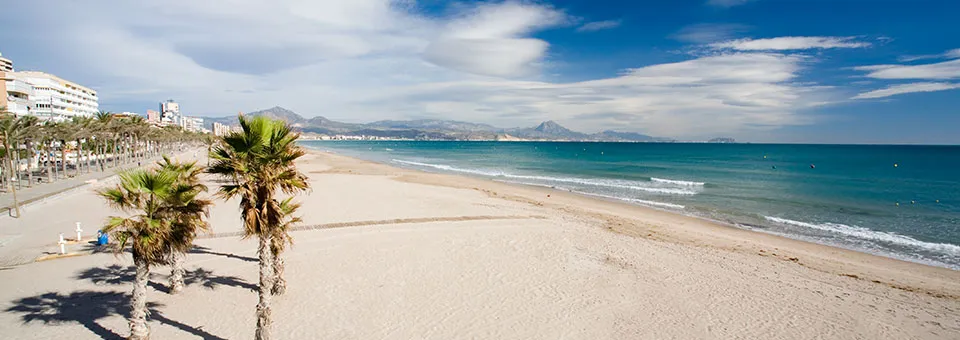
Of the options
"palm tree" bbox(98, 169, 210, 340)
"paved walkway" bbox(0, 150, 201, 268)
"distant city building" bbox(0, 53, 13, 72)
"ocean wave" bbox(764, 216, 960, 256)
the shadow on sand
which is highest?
"distant city building" bbox(0, 53, 13, 72)

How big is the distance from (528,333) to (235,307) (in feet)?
20.7

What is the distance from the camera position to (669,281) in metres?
11.8

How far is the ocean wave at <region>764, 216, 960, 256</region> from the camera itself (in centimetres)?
1759

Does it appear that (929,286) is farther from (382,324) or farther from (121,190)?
(121,190)

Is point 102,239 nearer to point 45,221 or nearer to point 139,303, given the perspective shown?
point 45,221

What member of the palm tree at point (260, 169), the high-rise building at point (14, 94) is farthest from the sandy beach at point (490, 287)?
the high-rise building at point (14, 94)

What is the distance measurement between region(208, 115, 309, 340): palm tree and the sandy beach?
2536 millimetres

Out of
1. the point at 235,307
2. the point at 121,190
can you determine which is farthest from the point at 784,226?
the point at 121,190

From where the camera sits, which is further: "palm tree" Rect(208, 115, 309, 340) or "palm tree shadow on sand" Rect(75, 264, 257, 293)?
"palm tree shadow on sand" Rect(75, 264, 257, 293)

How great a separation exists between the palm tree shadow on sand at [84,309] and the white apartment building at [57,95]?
248 ft

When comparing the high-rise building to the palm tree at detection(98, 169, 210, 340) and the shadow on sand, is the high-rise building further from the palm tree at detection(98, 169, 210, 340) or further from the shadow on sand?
the palm tree at detection(98, 169, 210, 340)

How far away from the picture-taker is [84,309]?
29.4 ft

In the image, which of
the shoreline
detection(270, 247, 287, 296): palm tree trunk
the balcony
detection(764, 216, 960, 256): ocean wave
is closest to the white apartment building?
the balcony

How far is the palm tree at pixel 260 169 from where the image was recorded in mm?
6766
